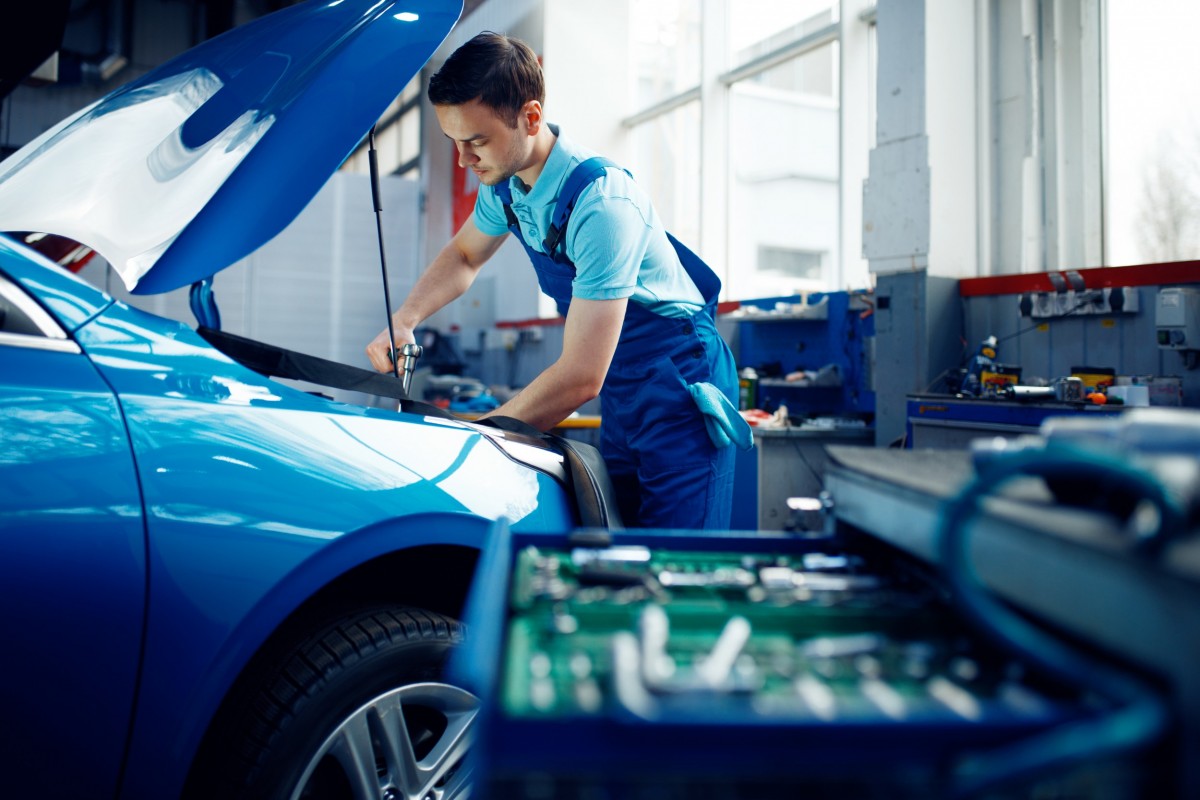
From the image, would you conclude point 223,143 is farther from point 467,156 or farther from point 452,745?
point 452,745

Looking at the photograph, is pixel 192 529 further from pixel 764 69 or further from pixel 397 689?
pixel 764 69

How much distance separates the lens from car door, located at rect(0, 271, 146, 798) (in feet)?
3.48

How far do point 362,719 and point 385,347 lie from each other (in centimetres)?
98

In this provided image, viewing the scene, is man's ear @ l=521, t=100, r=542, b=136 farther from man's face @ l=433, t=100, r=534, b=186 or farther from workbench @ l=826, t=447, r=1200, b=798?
workbench @ l=826, t=447, r=1200, b=798

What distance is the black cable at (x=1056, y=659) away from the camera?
1.46ft

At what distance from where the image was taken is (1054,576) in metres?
0.55

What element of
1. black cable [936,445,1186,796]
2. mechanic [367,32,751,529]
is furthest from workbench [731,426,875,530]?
black cable [936,445,1186,796]

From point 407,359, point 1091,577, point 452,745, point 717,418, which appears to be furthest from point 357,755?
point 1091,577

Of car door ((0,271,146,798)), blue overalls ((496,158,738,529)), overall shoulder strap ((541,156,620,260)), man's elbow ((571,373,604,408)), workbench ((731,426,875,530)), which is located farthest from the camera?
workbench ((731,426,875,530))

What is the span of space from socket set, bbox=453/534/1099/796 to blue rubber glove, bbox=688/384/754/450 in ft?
3.55

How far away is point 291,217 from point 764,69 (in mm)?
5639

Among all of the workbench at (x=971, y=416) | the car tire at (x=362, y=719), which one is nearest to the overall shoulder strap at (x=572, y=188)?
the car tire at (x=362, y=719)

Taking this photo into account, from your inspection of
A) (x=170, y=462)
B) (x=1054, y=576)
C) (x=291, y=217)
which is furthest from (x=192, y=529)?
A: (x=1054, y=576)

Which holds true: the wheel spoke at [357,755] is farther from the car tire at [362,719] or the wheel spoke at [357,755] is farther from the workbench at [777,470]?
the workbench at [777,470]
